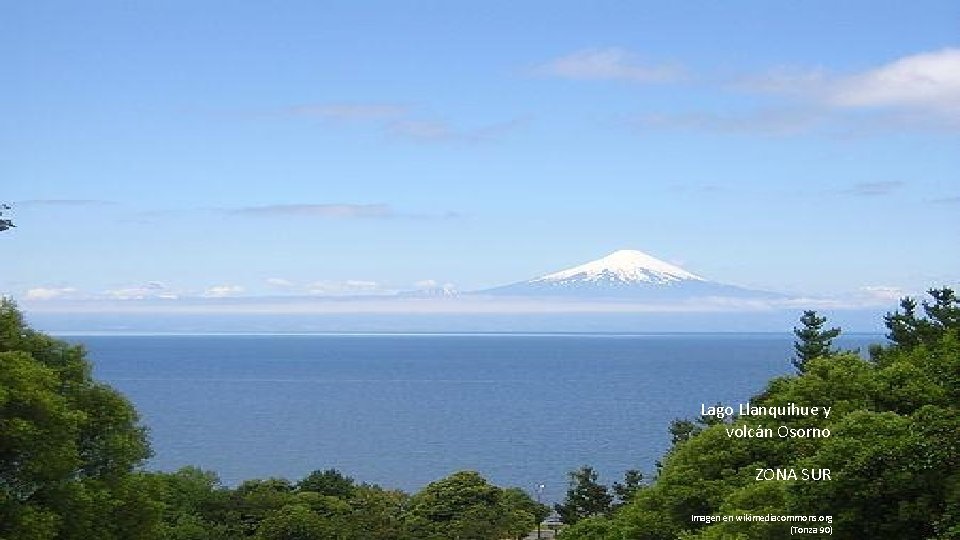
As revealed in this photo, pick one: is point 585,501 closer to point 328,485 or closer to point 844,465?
point 328,485

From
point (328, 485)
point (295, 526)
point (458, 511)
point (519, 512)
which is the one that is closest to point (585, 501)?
point (519, 512)

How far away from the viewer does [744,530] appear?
16.9 m

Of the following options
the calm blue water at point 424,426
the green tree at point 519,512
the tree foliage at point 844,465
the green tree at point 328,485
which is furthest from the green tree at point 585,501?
the calm blue water at point 424,426

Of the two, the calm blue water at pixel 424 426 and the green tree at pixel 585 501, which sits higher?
the green tree at pixel 585 501

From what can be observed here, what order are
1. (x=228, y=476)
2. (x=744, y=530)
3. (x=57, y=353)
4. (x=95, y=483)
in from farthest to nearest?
1. (x=228, y=476)
2. (x=57, y=353)
3. (x=95, y=483)
4. (x=744, y=530)

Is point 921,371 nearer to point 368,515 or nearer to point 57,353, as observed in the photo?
point 57,353

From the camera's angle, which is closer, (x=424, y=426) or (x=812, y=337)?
(x=812, y=337)

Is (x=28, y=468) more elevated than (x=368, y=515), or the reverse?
(x=28, y=468)

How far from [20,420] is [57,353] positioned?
4.34 m

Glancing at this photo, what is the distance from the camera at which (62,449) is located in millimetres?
18672

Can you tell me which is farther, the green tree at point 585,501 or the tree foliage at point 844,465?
the green tree at point 585,501

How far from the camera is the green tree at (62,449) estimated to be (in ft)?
58.9

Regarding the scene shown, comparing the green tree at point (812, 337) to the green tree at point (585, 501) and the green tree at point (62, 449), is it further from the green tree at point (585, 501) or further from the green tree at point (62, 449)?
the green tree at point (62, 449)

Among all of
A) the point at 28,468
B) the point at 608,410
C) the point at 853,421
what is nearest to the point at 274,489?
the point at 28,468
